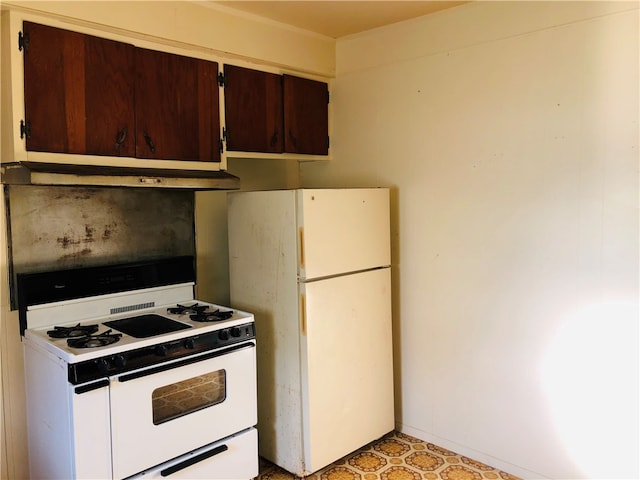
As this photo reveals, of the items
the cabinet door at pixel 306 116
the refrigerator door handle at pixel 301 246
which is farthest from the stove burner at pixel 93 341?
A: the cabinet door at pixel 306 116

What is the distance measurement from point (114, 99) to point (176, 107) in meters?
0.30

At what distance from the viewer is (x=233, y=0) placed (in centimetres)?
262

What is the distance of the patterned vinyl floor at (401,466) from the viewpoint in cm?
274

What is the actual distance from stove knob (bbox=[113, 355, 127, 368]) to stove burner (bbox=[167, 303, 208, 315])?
629 millimetres

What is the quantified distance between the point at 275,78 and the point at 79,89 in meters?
1.12

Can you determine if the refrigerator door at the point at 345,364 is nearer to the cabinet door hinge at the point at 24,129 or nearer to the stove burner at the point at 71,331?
the stove burner at the point at 71,331

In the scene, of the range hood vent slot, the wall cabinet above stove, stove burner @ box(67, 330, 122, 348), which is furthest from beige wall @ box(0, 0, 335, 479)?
stove burner @ box(67, 330, 122, 348)

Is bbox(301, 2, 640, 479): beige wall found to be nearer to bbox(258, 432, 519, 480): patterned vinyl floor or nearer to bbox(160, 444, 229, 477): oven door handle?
bbox(258, 432, 519, 480): patterned vinyl floor

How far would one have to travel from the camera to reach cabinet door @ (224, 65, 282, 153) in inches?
111

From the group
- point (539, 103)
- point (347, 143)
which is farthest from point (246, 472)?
point (539, 103)

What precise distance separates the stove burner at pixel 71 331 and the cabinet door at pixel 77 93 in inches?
30.3

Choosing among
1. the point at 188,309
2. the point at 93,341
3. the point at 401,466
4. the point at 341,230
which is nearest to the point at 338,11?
the point at 341,230

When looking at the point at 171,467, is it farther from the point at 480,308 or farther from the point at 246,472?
the point at 480,308

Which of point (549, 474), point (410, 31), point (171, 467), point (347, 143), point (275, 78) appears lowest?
point (549, 474)
